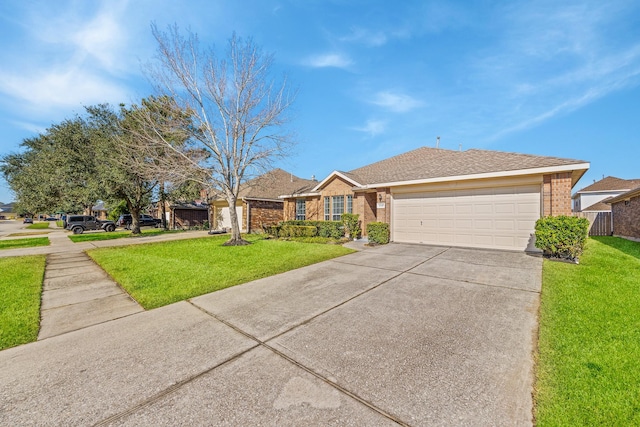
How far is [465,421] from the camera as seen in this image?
1953 millimetres

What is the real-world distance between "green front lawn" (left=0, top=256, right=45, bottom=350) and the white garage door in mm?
11547

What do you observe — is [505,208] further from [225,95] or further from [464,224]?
[225,95]

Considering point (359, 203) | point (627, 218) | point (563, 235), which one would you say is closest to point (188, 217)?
point (359, 203)

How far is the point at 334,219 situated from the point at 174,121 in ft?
33.9

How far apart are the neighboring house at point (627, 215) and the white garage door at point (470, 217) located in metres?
8.26

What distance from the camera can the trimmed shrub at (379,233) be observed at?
11570 mm

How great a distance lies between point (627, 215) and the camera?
46.0 ft

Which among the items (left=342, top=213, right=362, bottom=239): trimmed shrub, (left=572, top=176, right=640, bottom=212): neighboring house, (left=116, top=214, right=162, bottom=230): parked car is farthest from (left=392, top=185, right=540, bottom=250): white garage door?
(left=116, top=214, right=162, bottom=230): parked car

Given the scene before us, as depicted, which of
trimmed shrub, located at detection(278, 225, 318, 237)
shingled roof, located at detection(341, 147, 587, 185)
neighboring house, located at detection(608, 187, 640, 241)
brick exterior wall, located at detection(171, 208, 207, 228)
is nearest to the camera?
shingled roof, located at detection(341, 147, 587, 185)

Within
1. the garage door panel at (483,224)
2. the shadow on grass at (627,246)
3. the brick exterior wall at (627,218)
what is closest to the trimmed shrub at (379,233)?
the garage door panel at (483,224)

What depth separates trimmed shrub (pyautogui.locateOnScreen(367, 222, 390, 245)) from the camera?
11.6 m

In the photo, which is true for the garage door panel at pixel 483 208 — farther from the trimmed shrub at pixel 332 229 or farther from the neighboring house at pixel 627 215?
the neighboring house at pixel 627 215

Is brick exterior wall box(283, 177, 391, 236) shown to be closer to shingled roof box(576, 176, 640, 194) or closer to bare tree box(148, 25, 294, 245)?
bare tree box(148, 25, 294, 245)

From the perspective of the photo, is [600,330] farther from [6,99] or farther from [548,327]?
[6,99]
